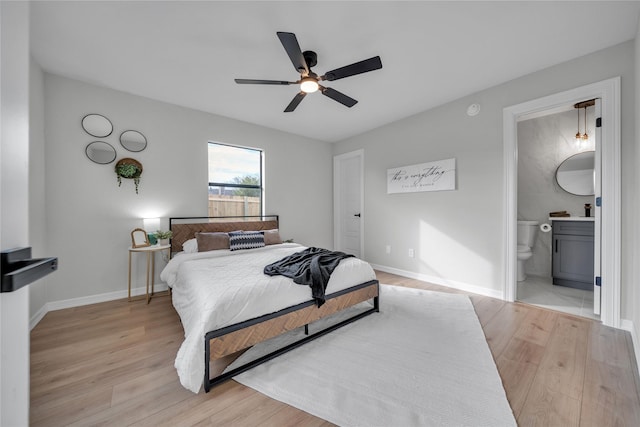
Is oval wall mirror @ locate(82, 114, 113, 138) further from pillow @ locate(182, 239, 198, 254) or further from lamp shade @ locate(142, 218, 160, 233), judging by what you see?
pillow @ locate(182, 239, 198, 254)

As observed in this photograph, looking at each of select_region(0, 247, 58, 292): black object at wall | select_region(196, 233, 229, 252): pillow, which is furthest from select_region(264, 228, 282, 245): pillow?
select_region(0, 247, 58, 292): black object at wall

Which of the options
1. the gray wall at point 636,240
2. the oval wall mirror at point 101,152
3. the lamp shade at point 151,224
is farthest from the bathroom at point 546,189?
the oval wall mirror at point 101,152

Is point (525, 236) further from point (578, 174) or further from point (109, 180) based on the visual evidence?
point (109, 180)

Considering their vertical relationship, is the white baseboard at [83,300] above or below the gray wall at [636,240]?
below

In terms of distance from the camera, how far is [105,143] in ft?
10.2

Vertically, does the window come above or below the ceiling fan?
below

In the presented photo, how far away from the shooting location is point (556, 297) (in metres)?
3.16

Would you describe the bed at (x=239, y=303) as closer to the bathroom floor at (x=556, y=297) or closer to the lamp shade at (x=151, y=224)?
the lamp shade at (x=151, y=224)

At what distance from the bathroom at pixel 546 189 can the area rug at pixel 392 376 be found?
195cm

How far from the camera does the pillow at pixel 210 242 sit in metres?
3.28

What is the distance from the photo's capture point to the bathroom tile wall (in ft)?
12.3

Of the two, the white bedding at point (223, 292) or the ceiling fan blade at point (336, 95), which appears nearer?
the white bedding at point (223, 292)

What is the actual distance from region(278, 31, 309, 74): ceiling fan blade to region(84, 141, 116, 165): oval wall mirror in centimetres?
260

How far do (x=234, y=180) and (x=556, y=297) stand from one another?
4699 millimetres
